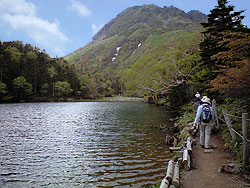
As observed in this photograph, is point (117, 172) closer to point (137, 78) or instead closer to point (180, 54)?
point (180, 54)

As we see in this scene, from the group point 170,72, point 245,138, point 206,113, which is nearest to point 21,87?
point 170,72

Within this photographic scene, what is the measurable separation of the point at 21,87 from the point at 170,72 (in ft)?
230

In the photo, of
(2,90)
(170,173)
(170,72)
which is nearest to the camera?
(170,173)

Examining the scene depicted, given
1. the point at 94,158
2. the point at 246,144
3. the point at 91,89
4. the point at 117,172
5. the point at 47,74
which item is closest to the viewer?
the point at 246,144

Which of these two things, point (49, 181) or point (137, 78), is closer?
point (49, 181)

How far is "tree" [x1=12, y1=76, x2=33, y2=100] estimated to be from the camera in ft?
250

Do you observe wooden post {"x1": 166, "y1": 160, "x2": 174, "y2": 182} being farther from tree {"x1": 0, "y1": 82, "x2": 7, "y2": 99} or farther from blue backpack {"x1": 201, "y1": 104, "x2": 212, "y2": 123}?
tree {"x1": 0, "y1": 82, "x2": 7, "y2": 99}

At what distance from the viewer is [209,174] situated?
616cm

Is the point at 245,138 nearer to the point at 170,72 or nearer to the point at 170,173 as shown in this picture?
A: the point at 170,173

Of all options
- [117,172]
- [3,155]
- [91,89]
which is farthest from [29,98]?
[117,172]

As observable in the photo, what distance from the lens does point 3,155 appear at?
1099cm

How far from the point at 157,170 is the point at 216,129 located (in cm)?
590

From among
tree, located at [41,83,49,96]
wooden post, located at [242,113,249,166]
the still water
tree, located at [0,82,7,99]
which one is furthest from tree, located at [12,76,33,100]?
wooden post, located at [242,113,249,166]

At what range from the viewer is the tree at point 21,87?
7627 centimetres
